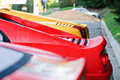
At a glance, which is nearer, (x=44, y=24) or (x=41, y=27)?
(x=41, y=27)

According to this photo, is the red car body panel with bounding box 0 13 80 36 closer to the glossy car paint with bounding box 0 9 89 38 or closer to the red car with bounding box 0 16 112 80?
the glossy car paint with bounding box 0 9 89 38

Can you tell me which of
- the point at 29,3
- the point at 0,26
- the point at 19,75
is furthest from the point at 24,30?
the point at 29,3

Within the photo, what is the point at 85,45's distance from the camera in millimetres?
4129

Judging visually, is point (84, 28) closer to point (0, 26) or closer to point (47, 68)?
point (0, 26)

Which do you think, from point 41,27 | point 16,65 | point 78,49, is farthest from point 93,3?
point 16,65

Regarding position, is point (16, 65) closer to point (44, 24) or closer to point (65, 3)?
point (44, 24)

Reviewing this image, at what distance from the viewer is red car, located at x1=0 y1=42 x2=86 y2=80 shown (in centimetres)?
179

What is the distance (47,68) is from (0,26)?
2.70m

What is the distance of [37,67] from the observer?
1.92 metres

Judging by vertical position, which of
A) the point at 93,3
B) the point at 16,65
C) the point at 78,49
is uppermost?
the point at 16,65

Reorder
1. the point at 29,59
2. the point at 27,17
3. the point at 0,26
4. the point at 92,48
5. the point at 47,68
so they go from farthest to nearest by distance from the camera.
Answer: the point at 27,17
the point at 0,26
the point at 92,48
the point at 29,59
the point at 47,68

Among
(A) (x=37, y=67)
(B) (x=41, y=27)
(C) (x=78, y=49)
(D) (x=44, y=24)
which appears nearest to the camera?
(A) (x=37, y=67)

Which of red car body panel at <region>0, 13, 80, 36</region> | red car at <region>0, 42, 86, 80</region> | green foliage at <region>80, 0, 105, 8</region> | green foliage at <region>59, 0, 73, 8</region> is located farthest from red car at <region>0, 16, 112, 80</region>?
green foliage at <region>59, 0, 73, 8</region>

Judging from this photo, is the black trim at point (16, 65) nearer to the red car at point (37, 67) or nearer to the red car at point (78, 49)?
the red car at point (37, 67)
